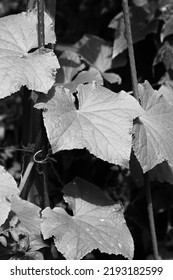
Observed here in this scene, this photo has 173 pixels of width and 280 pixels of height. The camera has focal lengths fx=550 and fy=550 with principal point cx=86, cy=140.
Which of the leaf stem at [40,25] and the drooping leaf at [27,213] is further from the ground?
the leaf stem at [40,25]

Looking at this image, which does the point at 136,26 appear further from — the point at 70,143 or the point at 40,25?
the point at 70,143

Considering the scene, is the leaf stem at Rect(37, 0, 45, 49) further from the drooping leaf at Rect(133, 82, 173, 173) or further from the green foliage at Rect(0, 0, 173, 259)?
the drooping leaf at Rect(133, 82, 173, 173)

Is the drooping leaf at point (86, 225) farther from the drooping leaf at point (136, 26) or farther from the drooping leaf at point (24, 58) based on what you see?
the drooping leaf at point (136, 26)

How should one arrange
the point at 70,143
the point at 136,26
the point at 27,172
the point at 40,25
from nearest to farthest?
the point at 70,143 < the point at 40,25 < the point at 27,172 < the point at 136,26

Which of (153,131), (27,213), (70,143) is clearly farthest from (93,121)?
(27,213)

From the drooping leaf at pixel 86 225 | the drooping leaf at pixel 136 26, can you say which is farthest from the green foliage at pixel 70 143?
the drooping leaf at pixel 136 26
